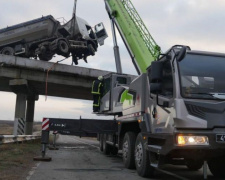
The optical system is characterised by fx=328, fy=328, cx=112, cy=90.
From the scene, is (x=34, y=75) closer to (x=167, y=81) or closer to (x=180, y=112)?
(x=167, y=81)

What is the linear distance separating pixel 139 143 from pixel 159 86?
81.5 inches

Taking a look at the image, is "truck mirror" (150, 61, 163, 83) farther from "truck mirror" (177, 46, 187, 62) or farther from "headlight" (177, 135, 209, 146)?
"headlight" (177, 135, 209, 146)

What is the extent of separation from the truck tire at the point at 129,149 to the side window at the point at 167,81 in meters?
2.39

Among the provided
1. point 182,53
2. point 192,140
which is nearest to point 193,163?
point 192,140

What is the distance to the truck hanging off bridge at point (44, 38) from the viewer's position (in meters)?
23.5

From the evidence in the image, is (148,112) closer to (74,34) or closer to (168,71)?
(168,71)

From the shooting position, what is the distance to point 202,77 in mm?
5879

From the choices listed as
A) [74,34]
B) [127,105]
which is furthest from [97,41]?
[127,105]

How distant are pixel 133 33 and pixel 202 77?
832 centimetres

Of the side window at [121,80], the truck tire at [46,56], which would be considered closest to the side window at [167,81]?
the side window at [121,80]

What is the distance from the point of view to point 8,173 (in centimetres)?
753

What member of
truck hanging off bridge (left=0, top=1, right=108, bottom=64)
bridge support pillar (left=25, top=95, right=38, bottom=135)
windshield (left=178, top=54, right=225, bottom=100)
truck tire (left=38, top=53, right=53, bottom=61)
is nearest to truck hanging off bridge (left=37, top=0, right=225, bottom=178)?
windshield (left=178, top=54, right=225, bottom=100)

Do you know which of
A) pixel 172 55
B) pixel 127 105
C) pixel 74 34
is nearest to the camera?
pixel 172 55

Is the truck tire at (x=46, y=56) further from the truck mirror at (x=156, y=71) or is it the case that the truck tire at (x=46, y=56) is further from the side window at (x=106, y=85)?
the truck mirror at (x=156, y=71)
